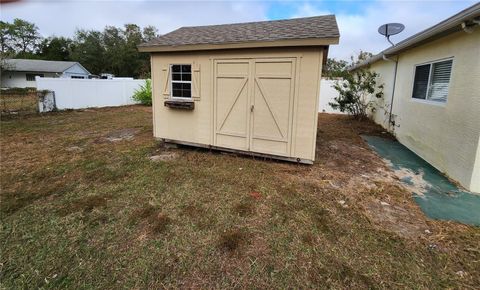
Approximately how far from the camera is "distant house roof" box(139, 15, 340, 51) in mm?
4320

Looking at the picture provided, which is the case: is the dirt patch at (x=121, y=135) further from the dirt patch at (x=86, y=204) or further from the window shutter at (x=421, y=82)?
the window shutter at (x=421, y=82)

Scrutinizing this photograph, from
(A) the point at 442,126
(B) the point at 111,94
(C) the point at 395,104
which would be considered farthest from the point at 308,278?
(B) the point at 111,94

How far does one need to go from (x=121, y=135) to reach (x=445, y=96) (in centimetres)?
807

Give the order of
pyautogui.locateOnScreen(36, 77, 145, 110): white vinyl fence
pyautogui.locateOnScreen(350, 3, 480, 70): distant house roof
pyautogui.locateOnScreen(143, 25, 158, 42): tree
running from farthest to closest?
1. pyautogui.locateOnScreen(143, 25, 158, 42): tree
2. pyautogui.locateOnScreen(36, 77, 145, 110): white vinyl fence
3. pyautogui.locateOnScreen(350, 3, 480, 70): distant house roof

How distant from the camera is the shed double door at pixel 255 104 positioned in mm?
4684

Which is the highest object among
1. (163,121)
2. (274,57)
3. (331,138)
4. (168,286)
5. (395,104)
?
(274,57)

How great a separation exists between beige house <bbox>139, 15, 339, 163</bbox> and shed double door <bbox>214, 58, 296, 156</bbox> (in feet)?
0.06

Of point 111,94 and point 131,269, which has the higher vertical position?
point 111,94

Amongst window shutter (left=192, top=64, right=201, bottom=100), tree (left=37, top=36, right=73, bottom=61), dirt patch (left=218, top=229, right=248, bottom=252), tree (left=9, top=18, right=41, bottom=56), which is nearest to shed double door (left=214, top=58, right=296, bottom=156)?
window shutter (left=192, top=64, right=201, bottom=100)

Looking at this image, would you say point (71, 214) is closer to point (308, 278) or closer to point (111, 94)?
point (308, 278)

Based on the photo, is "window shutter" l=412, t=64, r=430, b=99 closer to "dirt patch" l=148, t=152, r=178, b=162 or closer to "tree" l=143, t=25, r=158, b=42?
"dirt patch" l=148, t=152, r=178, b=162

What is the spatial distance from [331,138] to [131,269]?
640 centimetres

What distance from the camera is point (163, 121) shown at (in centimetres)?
598

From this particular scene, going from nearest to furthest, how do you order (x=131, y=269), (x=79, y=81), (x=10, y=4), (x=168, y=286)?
(x=10, y=4) → (x=168, y=286) → (x=131, y=269) → (x=79, y=81)
